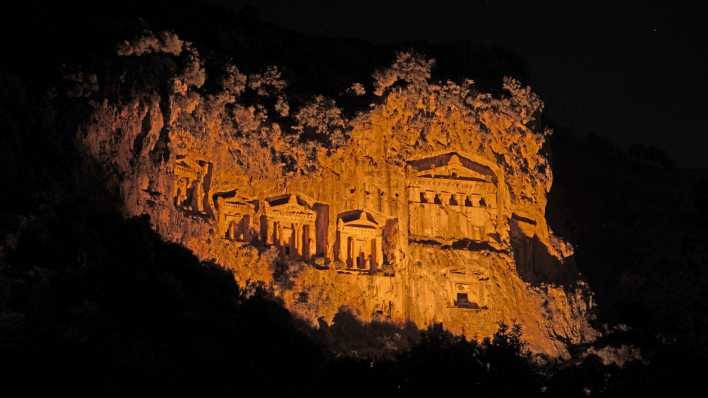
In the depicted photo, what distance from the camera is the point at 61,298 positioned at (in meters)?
22.1

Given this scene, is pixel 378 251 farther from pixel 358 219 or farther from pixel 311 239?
pixel 311 239

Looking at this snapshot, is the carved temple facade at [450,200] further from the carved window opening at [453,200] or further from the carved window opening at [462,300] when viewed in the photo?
the carved window opening at [462,300]

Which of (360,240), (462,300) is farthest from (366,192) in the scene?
(462,300)

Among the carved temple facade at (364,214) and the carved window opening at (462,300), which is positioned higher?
the carved temple facade at (364,214)

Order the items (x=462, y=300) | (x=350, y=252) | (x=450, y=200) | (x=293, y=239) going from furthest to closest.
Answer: (x=450, y=200) → (x=462, y=300) → (x=350, y=252) → (x=293, y=239)

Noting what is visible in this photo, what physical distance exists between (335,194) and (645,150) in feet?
69.8

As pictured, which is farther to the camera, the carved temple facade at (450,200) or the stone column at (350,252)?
the carved temple facade at (450,200)

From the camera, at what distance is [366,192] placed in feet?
107

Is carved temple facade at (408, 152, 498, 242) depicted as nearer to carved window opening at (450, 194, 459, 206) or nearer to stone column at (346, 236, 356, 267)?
carved window opening at (450, 194, 459, 206)

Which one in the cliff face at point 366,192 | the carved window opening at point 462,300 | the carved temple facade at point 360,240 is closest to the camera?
the cliff face at point 366,192

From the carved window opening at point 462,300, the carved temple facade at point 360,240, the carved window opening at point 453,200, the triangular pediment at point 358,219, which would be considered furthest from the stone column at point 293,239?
the carved window opening at point 462,300

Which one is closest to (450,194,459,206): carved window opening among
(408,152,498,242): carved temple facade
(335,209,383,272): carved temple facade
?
(408,152,498,242): carved temple facade

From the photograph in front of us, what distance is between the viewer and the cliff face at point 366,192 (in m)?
29.7

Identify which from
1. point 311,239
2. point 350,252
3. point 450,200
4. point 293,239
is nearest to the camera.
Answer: point 293,239
